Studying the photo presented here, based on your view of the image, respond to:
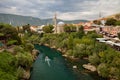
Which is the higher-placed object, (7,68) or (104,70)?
(7,68)

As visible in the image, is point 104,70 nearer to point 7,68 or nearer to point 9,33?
point 7,68

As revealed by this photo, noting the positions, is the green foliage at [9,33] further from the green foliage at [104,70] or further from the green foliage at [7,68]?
the green foliage at [104,70]

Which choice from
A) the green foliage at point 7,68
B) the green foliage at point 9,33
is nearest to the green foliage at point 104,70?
Result: the green foliage at point 7,68

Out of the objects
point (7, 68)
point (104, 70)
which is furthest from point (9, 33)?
point (104, 70)

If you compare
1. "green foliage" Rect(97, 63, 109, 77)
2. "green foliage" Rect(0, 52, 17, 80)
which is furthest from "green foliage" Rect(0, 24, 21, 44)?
"green foliage" Rect(97, 63, 109, 77)

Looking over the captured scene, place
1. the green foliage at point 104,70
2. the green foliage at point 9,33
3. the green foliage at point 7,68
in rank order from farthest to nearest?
the green foliage at point 9,33 → the green foliage at point 104,70 → the green foliage at point 7,68

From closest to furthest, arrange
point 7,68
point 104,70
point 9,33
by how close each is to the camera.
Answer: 1. point 7,68
2. point 104,70
3. point 9,33

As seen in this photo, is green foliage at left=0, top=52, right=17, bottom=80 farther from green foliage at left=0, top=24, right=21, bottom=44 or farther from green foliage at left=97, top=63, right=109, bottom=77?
green foliage at left=0, top=24, right=21, bottom=44

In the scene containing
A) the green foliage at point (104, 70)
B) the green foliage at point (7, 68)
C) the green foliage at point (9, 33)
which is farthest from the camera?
the green foliage at point (9, 33)

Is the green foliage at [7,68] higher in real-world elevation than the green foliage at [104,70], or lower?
higher

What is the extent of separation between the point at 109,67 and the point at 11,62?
18690 millimetres

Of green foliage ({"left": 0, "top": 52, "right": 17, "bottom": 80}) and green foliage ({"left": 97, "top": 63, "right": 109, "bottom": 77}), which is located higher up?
green foliage ({"left": 0, "top": 52, "right": 17, "bottom": 80})

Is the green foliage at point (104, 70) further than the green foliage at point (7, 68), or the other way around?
Result: the green foliage at point (104, 70)

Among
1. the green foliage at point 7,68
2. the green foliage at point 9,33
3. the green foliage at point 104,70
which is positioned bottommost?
the green foliage at point 104,70
